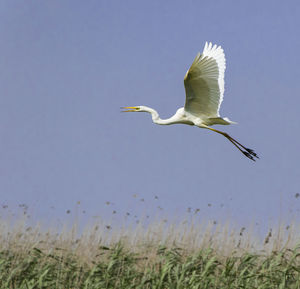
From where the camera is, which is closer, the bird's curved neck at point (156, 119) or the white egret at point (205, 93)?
the white egret at point (205, 93)

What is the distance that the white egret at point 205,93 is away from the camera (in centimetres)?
685

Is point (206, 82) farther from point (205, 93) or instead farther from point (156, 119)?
point (156, 119)

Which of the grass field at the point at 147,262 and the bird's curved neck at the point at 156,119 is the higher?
the bird's curved neck at the point at 156,119

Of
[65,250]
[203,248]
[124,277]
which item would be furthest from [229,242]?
[65,250]

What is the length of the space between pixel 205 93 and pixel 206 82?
215 mm

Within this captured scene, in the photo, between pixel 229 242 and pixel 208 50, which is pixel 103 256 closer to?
pixel 229 242

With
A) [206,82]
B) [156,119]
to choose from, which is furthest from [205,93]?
[156,119]

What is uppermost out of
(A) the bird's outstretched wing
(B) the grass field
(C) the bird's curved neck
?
(A) the bird's outstretched wing

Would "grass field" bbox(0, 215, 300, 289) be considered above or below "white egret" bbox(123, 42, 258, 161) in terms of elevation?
below

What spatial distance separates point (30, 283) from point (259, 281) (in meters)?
2.73

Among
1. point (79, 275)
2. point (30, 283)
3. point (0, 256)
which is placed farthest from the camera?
point (0, 256)

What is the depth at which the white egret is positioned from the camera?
22.5 feet

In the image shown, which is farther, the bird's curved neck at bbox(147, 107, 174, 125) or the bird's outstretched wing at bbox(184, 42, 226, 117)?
the bird's curved neck at bbox(147, 107, 174, 125)

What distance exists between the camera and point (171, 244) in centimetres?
765
